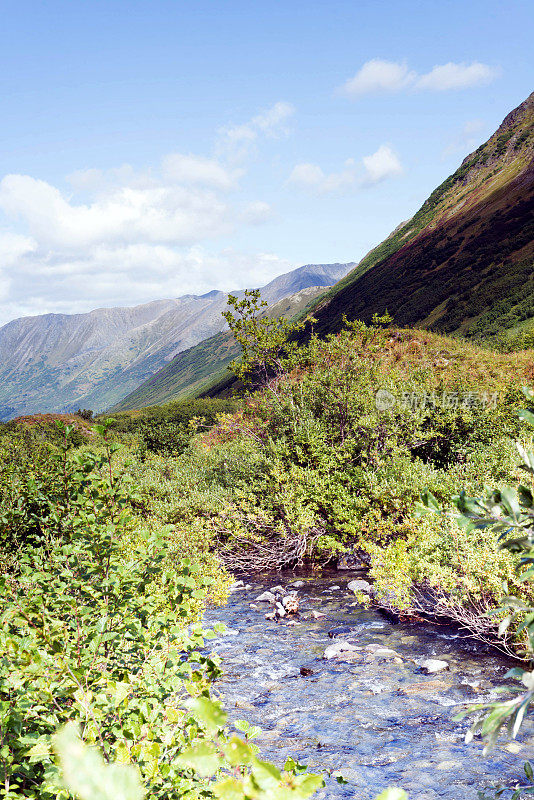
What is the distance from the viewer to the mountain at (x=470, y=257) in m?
61.0

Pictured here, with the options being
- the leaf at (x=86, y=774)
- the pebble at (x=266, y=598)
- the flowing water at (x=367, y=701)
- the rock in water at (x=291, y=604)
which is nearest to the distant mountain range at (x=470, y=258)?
the pebble at (x=266, y=598)

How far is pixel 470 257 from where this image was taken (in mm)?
80312

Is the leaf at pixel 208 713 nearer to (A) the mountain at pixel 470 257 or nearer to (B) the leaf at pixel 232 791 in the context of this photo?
(B) the leaf at pixel 232 791

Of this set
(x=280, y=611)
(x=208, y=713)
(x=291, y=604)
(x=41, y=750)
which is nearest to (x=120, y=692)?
(x=41, y=750)

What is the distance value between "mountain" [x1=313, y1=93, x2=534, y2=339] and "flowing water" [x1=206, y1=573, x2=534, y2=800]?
43.8m

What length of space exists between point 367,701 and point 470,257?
8388 centimetres

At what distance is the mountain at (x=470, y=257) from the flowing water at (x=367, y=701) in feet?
144

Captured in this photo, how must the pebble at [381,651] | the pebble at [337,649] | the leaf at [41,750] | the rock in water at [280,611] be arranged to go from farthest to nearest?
the rock in water at [280,611]
the pebble at [337,649]
the pebble at [381,651]
the leaf at [41,750]

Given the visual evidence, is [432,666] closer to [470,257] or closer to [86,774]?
[86,774]

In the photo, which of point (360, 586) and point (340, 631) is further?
point (360, 586)

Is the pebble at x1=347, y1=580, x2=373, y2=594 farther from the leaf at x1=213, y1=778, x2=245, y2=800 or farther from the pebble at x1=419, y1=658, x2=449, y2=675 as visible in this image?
the leaf at x1=213, y1=778, x2=245, y2=800

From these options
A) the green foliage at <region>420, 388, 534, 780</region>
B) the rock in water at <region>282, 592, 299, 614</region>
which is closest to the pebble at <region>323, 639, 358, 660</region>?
the rock in water at <region>282, 592, 299, 614</region>

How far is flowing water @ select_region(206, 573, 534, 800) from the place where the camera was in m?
6.54

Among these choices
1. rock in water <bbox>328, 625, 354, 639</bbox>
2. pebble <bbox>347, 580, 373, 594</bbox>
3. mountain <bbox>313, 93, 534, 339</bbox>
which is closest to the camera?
rock in water <bbox>328, 625, 354, 639</bbox>
